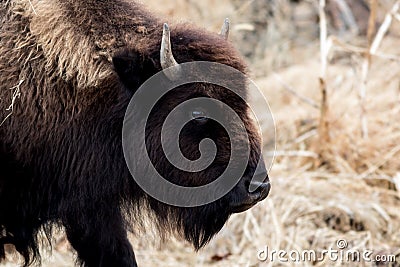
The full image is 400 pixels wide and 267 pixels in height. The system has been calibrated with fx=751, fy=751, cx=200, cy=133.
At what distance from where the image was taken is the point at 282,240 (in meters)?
5.82

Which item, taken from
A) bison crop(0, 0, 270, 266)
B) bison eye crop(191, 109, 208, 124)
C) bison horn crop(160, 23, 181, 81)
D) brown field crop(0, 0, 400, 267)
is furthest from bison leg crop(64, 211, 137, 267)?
bison horn crop(160, 23, 181, 81)

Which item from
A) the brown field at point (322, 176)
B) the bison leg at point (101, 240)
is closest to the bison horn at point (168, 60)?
the brown field at point (322, 176)

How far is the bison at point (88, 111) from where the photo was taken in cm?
402

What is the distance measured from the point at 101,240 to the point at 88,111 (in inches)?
32.4

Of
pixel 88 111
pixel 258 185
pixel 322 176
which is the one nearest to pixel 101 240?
pixel 88 111

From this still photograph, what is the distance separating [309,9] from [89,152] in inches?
315

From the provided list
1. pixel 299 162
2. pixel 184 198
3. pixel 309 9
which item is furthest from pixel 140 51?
pixel 309 9

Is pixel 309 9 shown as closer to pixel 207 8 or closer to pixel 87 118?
pixel 207 8

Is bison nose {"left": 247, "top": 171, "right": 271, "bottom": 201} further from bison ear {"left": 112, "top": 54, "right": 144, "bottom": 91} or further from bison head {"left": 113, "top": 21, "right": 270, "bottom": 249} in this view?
bison ear {"left": 112, "top": 54, "right": 144, "bottom": 91}

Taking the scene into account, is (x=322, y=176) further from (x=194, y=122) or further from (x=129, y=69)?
(x=129, y=69)

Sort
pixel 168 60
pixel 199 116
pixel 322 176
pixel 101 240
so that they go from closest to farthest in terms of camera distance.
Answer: pixel 168 60, pixel 199 116, pixel 101 240, pixel 322 176

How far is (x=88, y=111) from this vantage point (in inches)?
161

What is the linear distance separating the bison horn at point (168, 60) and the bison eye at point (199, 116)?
8.3 inches

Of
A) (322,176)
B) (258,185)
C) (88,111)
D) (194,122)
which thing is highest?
(88,111)
